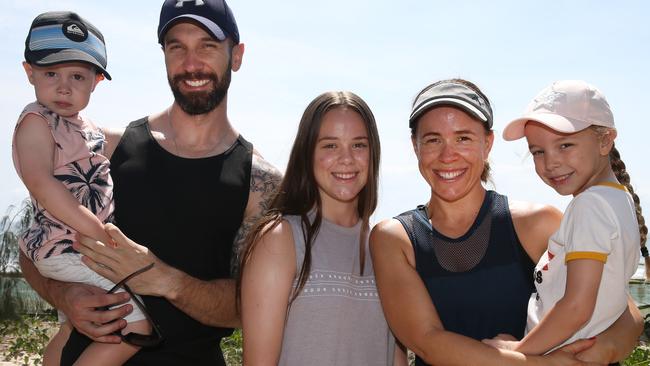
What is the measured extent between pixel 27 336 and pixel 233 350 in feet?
10.4

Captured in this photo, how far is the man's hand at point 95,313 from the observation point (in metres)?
3.34

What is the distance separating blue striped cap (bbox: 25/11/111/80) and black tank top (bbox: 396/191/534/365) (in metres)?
1.88

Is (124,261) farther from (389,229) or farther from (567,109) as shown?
(567,109)

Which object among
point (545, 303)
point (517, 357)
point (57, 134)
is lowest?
point (517, 357)

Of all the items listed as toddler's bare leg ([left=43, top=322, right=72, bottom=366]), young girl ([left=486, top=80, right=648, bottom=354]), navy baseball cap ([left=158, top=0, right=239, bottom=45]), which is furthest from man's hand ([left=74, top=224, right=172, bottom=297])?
young girl ([left=486, top=80, right=648, bottom=354])

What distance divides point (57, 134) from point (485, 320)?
2.25 metres

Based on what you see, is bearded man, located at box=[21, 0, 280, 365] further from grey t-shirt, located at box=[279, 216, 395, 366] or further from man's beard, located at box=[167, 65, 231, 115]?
grey t-shirt, located at box=[279, 216, 395, 366]

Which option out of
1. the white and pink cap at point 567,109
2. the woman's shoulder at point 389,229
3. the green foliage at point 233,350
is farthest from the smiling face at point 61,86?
the green foliage at point 233,350

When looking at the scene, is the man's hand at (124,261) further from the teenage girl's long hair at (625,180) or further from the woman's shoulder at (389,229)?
the teenage girl's long hair at (625,180)

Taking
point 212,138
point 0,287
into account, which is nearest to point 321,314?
point 212,138

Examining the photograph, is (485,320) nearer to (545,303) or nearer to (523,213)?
(545,303)

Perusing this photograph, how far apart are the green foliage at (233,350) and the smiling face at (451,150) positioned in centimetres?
432

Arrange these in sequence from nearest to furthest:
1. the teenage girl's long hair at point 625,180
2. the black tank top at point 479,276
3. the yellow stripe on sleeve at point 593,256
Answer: the yellow stripe on sleeve at point 593,256, the black tank top at point 479,276, the teenage girl's long hair at point 625,180

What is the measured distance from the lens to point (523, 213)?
3.17 meters
